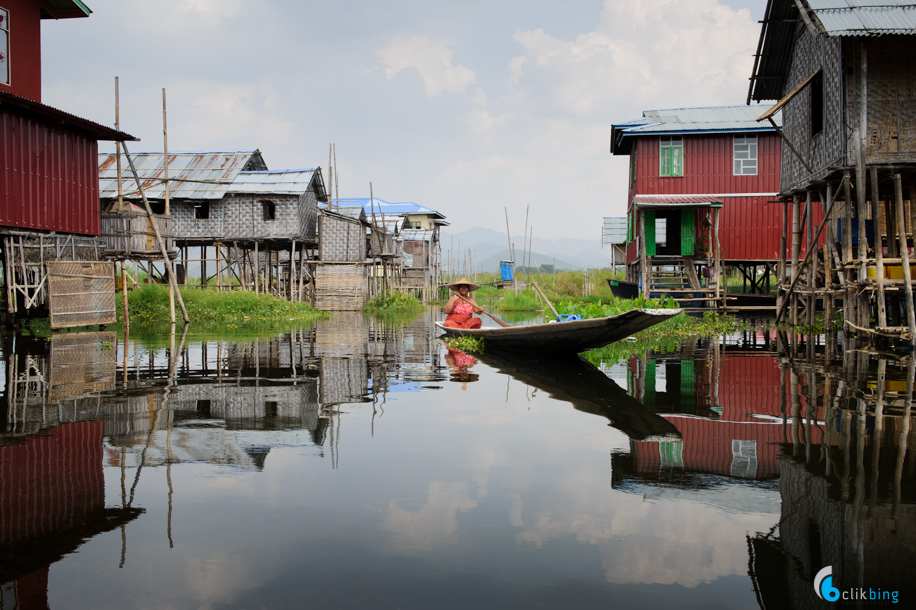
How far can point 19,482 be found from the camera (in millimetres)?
3867

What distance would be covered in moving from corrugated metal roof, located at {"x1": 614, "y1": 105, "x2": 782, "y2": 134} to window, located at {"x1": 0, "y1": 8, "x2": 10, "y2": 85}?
55.3 ft

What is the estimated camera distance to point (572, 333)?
937 centimetres

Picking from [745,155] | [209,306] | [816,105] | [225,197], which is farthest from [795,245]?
[225,197]

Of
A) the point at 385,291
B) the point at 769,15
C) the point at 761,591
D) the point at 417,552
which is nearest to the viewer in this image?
the point at 761,591

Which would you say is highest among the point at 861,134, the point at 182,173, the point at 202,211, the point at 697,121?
the point at 697,121

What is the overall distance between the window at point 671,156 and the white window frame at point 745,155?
1713mm

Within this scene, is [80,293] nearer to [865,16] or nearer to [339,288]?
[339,288]

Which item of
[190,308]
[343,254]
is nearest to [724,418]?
[190,308]

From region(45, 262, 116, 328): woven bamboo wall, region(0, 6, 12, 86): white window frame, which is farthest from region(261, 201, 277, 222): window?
region(0, 6, 12, 86): white window frame

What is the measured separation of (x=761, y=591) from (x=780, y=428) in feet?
9.73

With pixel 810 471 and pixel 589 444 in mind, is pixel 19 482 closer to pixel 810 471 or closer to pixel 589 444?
pixel 589 444

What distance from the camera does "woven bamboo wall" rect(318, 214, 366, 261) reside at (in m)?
28.2

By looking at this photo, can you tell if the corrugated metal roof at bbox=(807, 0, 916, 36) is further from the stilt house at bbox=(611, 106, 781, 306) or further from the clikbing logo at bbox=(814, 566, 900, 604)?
the stilt house at bbox=(611, 106, 781, 306)

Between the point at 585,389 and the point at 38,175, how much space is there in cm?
1358
